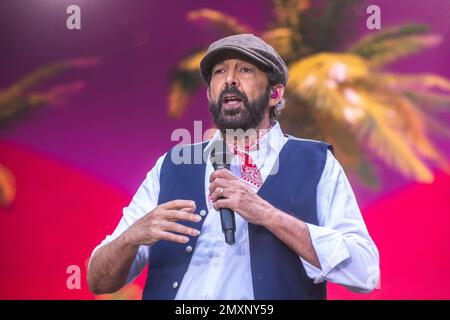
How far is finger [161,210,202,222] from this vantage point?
5.88ft

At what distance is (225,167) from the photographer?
189cm

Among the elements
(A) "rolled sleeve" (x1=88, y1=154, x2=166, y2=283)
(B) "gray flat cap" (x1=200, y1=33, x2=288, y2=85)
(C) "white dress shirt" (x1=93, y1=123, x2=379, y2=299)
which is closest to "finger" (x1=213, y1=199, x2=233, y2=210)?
(C) "white dress shirt" (x1=93, y1=123, x2=379, y2=299)

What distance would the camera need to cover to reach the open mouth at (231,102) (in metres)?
2.13

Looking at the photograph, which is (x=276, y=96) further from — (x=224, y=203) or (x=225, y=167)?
(x=224, y=203)

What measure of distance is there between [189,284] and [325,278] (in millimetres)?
427

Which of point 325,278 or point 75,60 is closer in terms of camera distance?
point 325,278

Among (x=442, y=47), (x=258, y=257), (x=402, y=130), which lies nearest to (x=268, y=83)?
(x=258, y=257)

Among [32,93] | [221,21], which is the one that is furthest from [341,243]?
[32,93]

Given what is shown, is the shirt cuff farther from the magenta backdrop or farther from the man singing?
the magenta backdrop

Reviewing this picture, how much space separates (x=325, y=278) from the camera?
6.14 ft

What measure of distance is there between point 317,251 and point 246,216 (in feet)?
0.77

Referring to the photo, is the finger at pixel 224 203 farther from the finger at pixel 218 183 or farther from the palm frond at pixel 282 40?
the palm frond at pixel 282 40

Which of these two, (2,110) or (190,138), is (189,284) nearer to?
(190,138)

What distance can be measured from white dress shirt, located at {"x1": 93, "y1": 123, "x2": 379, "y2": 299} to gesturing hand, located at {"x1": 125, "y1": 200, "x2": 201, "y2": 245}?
0.18 m
